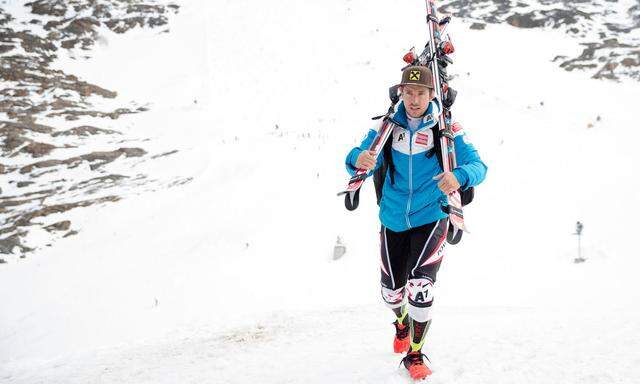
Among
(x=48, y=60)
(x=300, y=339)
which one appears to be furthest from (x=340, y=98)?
(x=48, y=60)

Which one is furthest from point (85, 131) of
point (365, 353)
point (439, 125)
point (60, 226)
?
point (439, 125)

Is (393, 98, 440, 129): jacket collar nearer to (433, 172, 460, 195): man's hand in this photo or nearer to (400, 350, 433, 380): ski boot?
(433, 172, 460, 195): man's hand

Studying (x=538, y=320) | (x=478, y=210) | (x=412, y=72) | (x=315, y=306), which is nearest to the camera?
(x=412, y=72)

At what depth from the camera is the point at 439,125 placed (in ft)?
11.6

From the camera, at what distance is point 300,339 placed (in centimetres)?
568

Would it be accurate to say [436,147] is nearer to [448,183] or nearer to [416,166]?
[416,166]

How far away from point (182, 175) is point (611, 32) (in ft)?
90.5

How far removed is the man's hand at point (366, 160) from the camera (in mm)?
3445

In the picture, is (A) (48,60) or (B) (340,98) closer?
(B) (340,98)

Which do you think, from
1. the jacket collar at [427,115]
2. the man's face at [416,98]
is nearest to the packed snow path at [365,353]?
the jacket collar at [427,115]

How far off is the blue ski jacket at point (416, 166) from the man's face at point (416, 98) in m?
0.07

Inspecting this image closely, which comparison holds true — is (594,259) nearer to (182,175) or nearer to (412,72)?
(412,72)

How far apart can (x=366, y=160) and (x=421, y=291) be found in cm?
114

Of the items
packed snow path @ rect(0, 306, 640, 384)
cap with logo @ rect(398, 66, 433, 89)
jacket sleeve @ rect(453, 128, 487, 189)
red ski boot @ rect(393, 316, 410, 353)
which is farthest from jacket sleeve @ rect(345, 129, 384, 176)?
packed snow path @ rect(0, 306, 640, 384)
